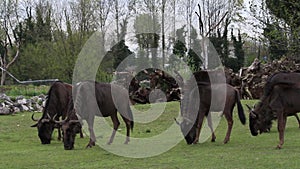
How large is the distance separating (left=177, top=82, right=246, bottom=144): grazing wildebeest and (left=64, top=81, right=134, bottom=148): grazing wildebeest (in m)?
1.89

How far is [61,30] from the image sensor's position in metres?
43.5

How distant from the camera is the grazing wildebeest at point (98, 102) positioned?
40.5ft

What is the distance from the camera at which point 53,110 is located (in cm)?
1423

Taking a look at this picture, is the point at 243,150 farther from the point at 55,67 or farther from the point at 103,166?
the point at 55,67

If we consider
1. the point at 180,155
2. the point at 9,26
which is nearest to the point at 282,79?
the point at 180,155

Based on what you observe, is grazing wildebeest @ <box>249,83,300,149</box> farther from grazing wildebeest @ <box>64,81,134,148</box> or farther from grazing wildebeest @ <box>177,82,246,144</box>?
grazing wildebeest @ <box>64,81,134,148</box>

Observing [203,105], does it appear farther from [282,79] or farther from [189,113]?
[282,79]

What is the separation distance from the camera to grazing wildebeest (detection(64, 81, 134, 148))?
1235 centimetres

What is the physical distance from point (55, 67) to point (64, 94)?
24719mm

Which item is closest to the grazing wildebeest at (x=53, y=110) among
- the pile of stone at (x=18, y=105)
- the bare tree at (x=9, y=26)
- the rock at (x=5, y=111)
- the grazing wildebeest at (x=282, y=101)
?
the grazing wildebeest at (x=282, y=101)

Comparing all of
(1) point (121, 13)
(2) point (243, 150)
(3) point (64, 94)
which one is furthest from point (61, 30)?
(2) point (243, 150)

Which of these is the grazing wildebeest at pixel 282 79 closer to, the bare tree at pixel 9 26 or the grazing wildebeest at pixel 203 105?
the grazing wildebeest at pixel 203 105

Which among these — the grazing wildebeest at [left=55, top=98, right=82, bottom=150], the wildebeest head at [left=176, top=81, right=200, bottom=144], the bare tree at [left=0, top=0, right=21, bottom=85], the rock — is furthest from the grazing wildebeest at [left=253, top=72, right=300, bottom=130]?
the bare tree at [left=0, top=0, right=21, bottom=85]

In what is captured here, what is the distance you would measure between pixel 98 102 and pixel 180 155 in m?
3.46
